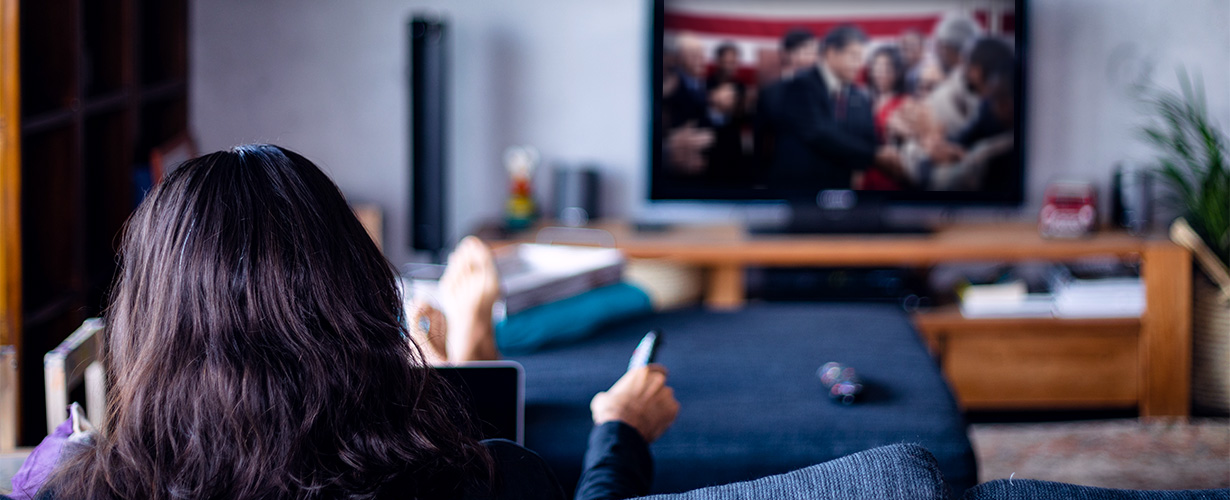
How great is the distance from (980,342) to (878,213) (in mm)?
531

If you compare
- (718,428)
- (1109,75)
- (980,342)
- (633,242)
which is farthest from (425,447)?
(1109,75)

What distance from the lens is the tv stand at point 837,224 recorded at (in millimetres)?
3547

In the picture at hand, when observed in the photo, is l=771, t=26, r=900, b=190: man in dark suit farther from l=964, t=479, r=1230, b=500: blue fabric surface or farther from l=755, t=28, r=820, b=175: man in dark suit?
l=964, t=479, r=1230, b=500: blue fabric surface

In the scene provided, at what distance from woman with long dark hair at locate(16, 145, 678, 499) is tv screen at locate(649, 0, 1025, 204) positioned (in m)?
2.68

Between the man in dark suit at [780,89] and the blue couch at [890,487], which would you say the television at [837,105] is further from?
the blue couch at [890,487]

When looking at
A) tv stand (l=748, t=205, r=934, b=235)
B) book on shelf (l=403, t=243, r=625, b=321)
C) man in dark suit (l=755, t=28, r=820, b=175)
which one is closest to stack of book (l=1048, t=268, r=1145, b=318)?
tv stand (l=748, t=205, r=934, b=235)

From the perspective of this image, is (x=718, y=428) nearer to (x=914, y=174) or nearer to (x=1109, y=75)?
(x=914, y=174)

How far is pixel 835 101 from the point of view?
362 cm

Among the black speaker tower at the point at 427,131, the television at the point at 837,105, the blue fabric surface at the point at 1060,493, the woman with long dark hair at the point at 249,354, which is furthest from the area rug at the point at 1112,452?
the woman with long dark hair at the point at 249,354

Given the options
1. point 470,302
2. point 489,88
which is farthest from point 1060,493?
point 489,88

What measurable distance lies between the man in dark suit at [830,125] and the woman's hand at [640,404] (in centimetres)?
226

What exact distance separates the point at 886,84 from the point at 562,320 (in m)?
1.86

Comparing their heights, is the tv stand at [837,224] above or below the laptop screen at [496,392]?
above

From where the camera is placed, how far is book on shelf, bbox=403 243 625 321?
7.15 feet
